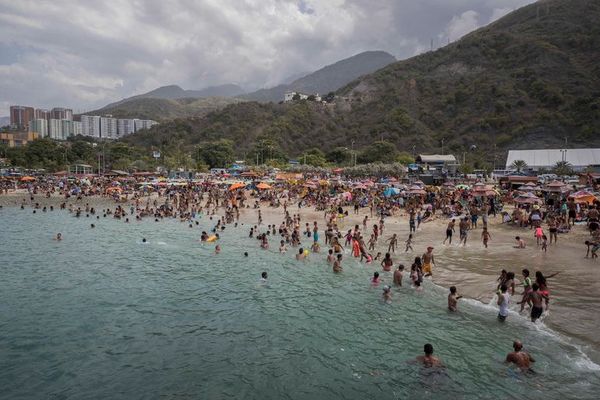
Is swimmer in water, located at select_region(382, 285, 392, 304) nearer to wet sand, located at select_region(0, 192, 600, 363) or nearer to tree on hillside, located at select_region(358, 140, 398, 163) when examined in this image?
wet sand, located at select_region(0, 192, 600, 363)

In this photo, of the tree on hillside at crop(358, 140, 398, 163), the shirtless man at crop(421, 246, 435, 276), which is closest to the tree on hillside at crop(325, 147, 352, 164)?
the tree on hillside at crop(358, 140, 398, 163)

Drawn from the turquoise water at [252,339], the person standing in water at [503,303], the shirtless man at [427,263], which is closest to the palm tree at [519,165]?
the turquoise water at [252,339]

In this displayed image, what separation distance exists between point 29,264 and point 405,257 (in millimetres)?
16720

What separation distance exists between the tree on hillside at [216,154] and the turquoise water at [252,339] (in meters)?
72.4

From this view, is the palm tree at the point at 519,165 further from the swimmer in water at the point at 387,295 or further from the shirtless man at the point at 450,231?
the swimmer in water at the point at 387,295

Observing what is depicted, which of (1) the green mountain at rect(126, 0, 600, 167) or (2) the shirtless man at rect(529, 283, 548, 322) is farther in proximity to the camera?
(1) the green mountain at rect(126, 0, 600, 167)

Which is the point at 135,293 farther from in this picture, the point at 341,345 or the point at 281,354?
the point at 341,345

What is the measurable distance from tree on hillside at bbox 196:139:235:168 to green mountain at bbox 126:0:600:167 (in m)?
8.09

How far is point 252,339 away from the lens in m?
9.86

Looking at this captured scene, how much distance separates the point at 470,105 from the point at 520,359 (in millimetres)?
96141

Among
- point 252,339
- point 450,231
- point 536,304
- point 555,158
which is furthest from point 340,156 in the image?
point 252,339

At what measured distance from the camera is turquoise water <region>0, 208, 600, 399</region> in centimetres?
761

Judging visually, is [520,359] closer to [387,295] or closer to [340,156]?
[387,295]

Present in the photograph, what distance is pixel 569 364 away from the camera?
7.99 m
